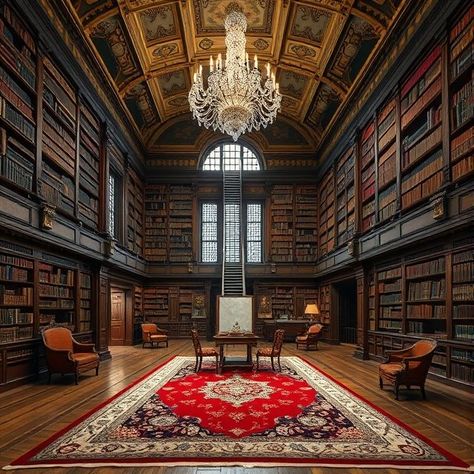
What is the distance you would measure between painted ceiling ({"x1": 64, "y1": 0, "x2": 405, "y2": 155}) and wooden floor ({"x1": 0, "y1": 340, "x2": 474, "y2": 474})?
6.33 metres

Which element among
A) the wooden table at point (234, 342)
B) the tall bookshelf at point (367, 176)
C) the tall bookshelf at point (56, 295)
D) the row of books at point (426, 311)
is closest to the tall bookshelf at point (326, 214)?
the tall bookshelf at point (367, 176)

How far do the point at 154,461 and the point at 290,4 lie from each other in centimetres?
990

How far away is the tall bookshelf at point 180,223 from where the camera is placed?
54.8 ft

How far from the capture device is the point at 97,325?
10.3 metres

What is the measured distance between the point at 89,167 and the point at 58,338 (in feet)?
13.6

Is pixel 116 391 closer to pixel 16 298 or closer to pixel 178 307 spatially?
pixel 16 298

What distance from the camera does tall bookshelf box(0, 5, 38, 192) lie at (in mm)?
6477

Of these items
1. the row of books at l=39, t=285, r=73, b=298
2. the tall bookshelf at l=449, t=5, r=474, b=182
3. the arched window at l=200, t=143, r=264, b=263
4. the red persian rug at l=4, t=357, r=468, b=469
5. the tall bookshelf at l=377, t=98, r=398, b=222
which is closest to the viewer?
the red persian rug at l=4, t=357, r=468, b=469

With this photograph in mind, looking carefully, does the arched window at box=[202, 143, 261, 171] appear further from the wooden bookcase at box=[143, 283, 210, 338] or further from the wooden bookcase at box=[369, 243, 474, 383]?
the wooden bookcase at box=[369, 243, 474, 383]

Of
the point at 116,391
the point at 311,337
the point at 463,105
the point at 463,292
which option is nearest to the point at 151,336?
the point at 311,337

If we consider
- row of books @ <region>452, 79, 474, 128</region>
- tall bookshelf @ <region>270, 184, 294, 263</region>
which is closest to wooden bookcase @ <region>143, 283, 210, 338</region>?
tall bookshelf @ <region>270, 184, 294, 263</region>

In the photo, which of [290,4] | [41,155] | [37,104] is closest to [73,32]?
[37,104]

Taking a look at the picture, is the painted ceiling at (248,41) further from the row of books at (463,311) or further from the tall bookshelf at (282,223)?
the row of books at (463,311)

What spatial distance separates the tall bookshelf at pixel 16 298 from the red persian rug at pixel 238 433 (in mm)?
1848
